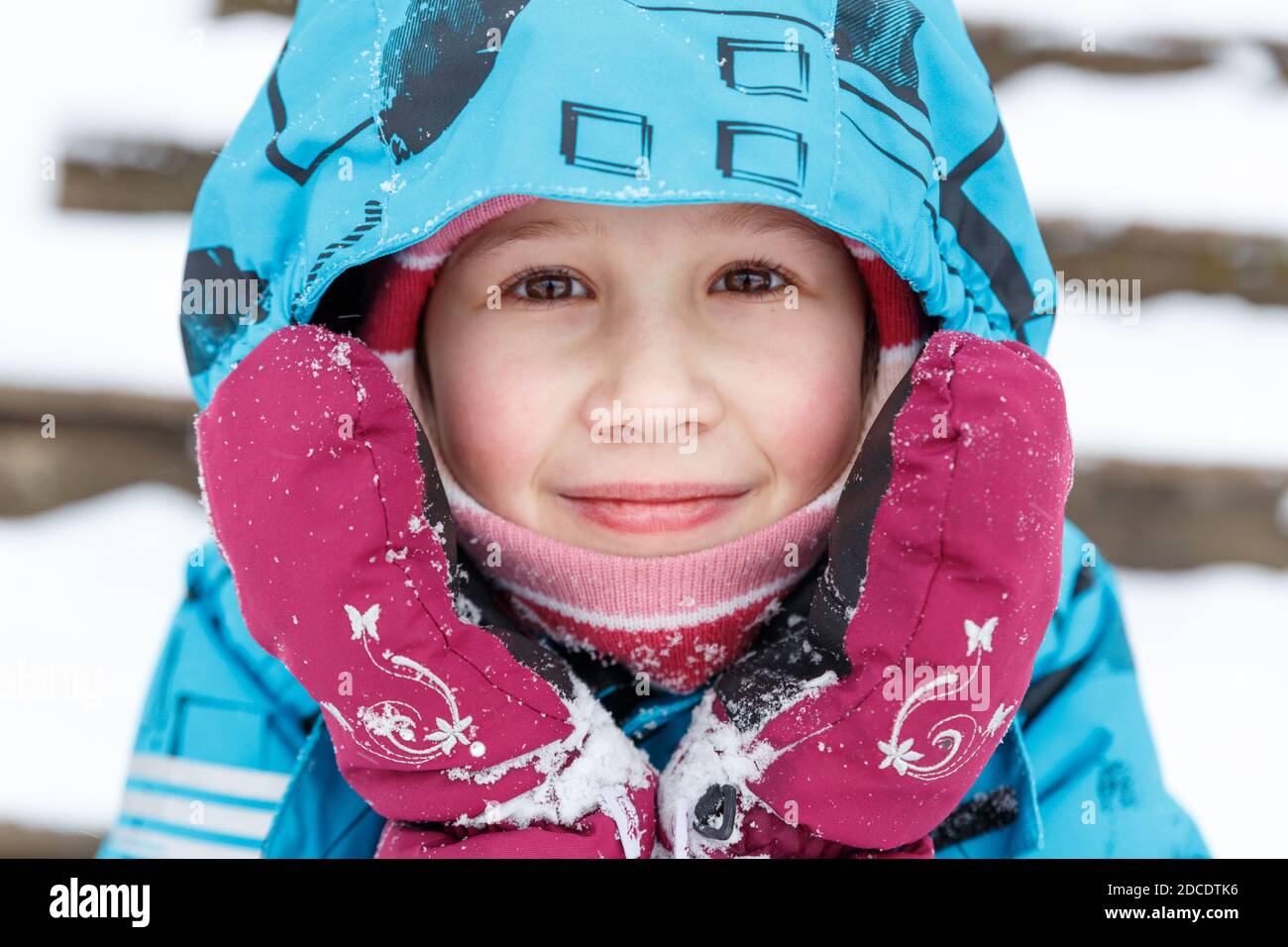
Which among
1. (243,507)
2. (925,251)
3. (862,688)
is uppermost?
(925,251)

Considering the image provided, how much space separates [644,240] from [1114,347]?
1016 mm

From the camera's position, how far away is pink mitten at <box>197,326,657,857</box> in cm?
73

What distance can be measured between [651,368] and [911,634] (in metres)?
0.24

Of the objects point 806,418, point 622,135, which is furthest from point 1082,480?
point 622,135

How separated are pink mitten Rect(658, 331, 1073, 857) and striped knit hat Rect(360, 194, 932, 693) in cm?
8

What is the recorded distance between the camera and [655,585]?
2.78 feet

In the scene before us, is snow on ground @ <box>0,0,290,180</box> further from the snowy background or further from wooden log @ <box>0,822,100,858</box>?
wooden log @ <box>0,822,100,858</box>

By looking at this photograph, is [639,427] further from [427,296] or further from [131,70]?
[131,70]

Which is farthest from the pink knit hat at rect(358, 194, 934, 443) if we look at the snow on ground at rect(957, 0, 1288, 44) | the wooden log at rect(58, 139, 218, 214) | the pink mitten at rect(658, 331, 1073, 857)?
the snow on ground at rect(957, 0, 1288, 44)


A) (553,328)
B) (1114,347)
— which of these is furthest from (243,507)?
(1114,347)

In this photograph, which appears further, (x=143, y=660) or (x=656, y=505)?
(x=143, y=660)

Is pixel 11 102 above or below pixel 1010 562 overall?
above

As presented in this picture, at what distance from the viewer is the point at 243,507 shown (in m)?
0.73
